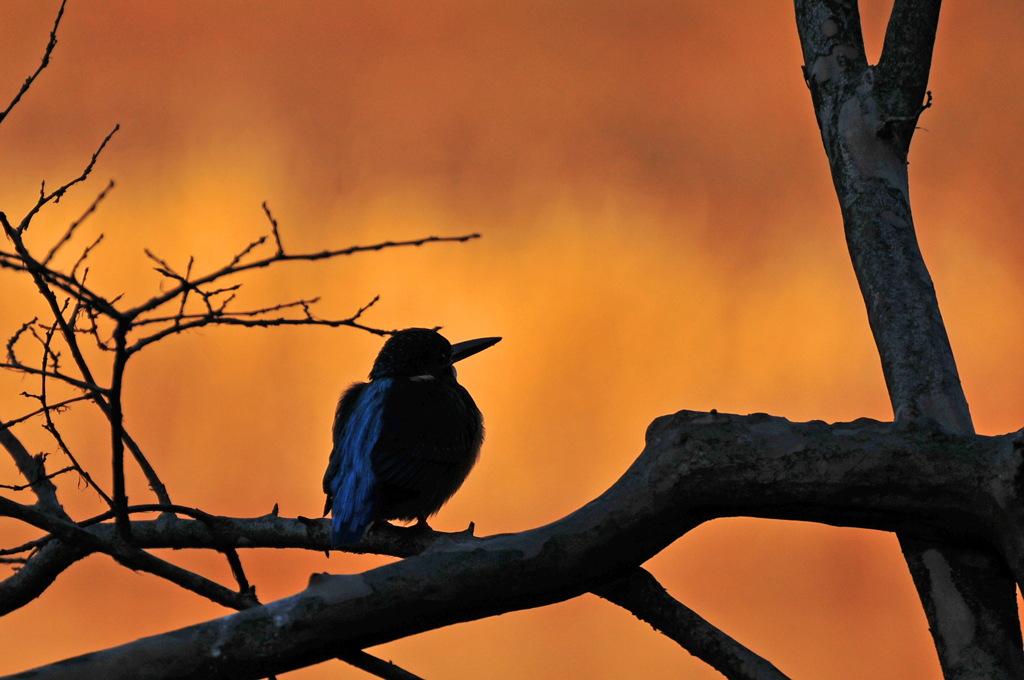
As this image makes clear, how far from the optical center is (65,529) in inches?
87.3

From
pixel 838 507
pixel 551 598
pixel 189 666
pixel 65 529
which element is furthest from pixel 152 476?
pixel 838 507

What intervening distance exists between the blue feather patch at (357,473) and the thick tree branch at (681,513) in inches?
31.4

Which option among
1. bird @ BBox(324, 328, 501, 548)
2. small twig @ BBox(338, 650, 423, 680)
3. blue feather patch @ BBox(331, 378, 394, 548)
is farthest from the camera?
bird @ BBox(324, 328, 501, 548)

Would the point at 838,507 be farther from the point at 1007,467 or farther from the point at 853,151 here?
the point at 853,151

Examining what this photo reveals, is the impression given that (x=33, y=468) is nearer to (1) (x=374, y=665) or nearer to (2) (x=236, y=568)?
(2) (x=236, y=568)

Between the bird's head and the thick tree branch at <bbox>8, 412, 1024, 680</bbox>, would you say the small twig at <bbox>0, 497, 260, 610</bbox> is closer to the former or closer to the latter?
the thick tree branch at <bbox>8, 412, 1024, 680</bbox>

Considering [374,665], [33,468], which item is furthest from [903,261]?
[33,468]

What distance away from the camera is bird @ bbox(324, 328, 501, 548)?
10.9 ft

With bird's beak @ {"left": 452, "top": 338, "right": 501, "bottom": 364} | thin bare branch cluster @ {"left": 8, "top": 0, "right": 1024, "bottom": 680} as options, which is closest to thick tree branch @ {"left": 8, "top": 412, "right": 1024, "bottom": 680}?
thin bare branch cluster @ {"left": 8, "top": 0, "right": 1024, "bottom": 680}

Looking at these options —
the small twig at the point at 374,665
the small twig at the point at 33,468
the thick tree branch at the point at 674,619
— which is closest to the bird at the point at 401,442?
the small twig at the point at 374,665

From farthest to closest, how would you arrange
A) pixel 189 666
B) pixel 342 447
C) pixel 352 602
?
pixel 342 447
pixel 352 602
pixel 189 666

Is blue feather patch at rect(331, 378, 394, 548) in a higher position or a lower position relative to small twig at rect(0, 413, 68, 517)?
lower

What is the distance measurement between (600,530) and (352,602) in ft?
2.55

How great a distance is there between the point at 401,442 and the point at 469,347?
1.08 meters
